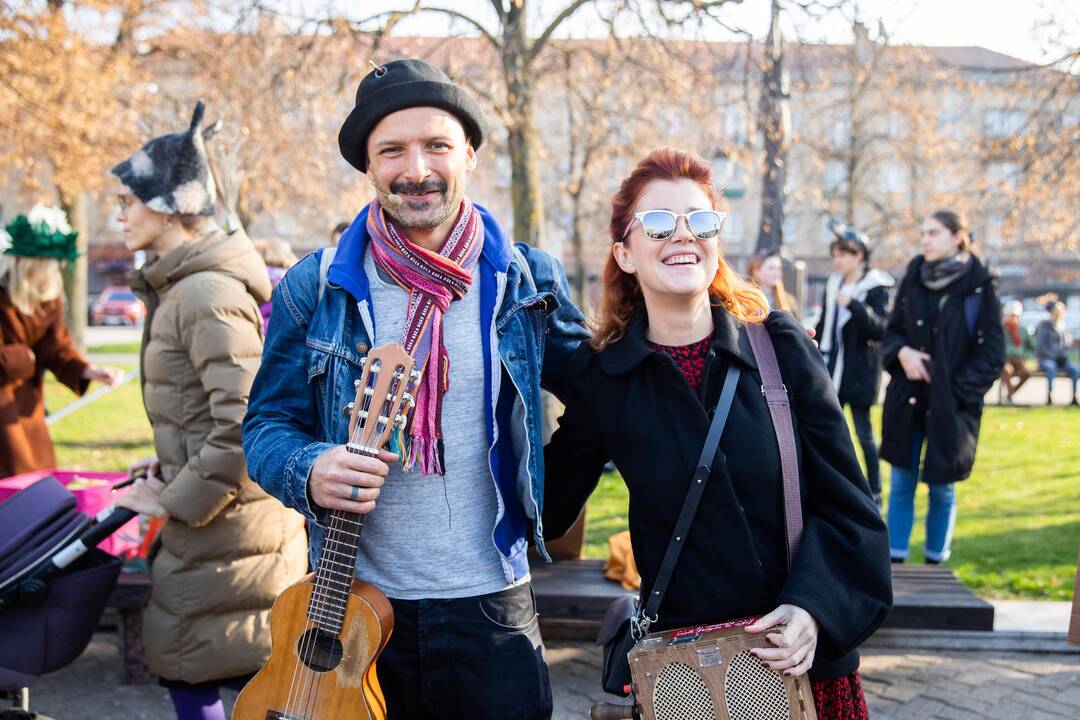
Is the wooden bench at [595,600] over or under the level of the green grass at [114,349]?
over

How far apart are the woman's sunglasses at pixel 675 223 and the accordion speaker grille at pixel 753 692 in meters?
0.96

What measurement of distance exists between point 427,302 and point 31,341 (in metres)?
3.79

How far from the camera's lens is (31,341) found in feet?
16.9

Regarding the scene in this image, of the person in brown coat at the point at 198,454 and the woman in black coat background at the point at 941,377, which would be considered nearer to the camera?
the person in brown coat at the point at 198,454

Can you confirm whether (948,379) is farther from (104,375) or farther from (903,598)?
(104,375)

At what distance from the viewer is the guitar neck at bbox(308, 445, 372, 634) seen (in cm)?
219

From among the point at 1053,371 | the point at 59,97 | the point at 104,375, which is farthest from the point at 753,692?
the point at 1053,371

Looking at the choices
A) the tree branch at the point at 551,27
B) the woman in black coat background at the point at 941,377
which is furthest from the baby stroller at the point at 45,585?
the tree branch at the point at 551,27

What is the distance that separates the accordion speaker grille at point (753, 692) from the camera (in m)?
2.03

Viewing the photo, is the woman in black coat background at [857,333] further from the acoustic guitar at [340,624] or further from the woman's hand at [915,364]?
the acoustic guitar at [340,624]

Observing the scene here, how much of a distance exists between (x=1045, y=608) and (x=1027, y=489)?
3.89m

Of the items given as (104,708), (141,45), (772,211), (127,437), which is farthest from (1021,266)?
(104,708)

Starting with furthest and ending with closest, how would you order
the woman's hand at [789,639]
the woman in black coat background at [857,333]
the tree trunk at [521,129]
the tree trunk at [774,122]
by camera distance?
the tree trunk at [774,122], the tree trunk at [521,129], the woman in black coat background at [857,333], the woman's hand at [789,639]

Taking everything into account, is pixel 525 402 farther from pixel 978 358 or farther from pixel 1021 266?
pixel 1021 266
